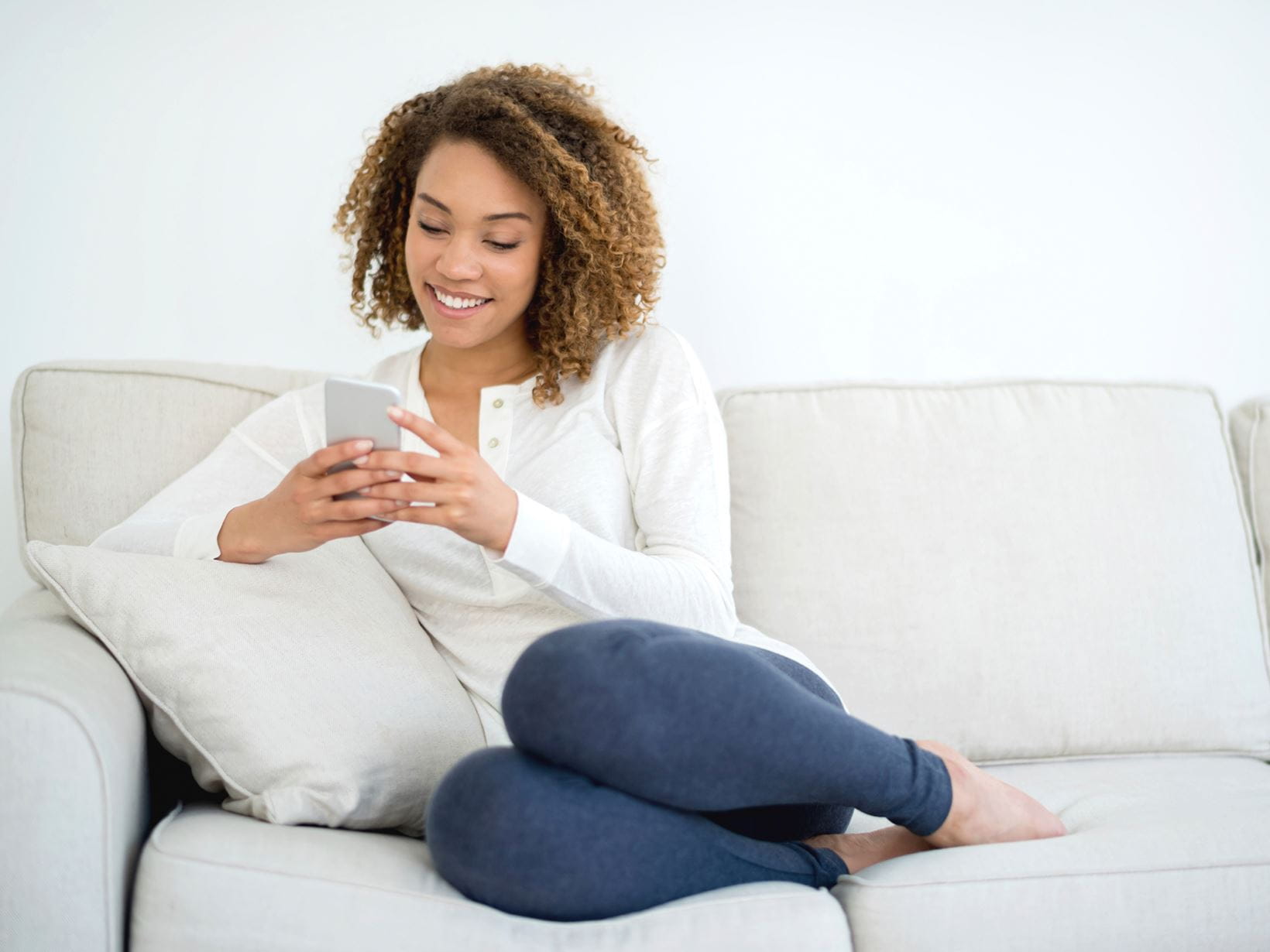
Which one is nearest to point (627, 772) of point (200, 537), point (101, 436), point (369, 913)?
point (369, 913)

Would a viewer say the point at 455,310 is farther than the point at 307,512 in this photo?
Yes

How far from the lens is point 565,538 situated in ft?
4.56

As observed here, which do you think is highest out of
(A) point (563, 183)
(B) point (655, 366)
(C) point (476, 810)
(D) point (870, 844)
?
(A) point (563, 183)

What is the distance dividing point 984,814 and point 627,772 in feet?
1.45

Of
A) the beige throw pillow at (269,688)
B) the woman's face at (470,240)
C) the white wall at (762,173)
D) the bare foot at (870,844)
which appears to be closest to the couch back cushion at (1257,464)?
the white wall at (762,173)

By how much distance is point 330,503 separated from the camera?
1393 mm

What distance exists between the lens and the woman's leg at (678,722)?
1.12m

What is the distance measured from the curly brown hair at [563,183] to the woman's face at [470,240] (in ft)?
0.08

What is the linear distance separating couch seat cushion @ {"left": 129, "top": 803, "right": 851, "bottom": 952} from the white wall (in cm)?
127

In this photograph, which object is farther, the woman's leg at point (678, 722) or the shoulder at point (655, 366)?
the shoulder at point (655, 366)

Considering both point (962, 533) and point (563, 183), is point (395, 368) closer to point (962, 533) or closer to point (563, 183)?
point (563, 183)

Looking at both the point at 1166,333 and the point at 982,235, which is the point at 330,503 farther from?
the point at 1166,333

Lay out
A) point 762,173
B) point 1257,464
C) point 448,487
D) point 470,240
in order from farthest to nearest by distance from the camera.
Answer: point 762,173
point 1257,464
point 470,240
point 448,487

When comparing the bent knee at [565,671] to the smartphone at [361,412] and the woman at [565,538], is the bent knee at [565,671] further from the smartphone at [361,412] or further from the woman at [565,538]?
the smartphone at [361,412]
